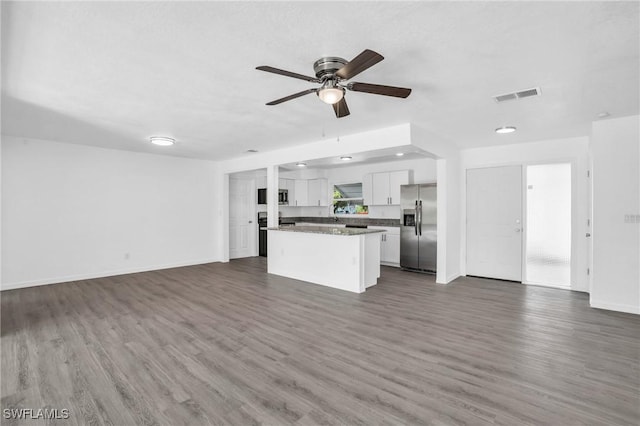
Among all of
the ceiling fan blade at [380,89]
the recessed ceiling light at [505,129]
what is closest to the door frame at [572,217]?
the recessed ceiling light at [505,129]

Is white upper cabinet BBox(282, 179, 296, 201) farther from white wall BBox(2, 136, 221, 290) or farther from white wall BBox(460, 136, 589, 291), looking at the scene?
white wall BBox(460, 136, 589, 291)

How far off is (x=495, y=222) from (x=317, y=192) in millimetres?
4539

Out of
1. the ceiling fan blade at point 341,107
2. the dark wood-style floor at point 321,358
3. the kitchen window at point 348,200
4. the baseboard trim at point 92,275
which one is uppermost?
the ceiling fan blade at point 341,107

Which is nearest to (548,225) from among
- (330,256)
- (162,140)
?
(330,256)

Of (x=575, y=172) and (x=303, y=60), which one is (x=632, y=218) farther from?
(x=303, y=60)

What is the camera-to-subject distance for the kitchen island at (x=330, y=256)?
488 cm

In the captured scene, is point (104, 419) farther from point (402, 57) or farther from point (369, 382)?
point (402, 57)

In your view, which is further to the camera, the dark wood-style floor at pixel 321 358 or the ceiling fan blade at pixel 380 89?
the ceiling fan blade at pixel 380 89

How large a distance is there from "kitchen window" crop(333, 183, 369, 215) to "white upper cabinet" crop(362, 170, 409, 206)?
0.41m

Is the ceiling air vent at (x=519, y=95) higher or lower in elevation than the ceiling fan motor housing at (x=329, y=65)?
higher

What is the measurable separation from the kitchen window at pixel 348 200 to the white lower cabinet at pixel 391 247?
1.11m

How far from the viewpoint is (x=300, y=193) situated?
8828 millimetres

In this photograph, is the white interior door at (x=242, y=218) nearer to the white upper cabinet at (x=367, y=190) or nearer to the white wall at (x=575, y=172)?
the white upper cabinet at (x=367, y=190)

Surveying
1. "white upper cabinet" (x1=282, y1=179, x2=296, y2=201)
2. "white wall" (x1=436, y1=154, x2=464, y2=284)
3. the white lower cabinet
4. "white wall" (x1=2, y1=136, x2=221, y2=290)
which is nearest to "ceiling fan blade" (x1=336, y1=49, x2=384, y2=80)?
"white wall" (x1=436, y1=154, x2=464, y2=284)
